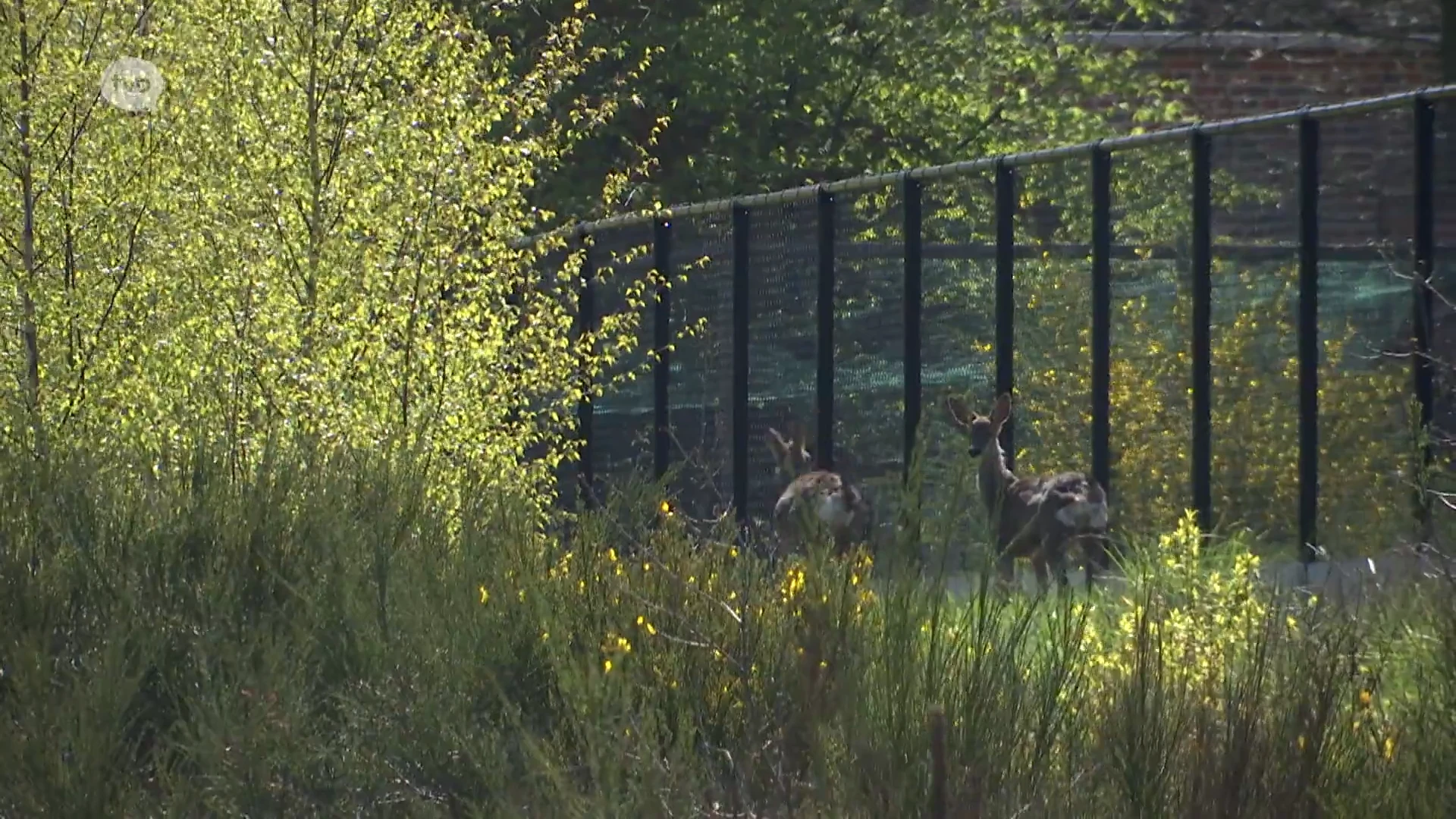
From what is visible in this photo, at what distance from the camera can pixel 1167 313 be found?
994 cm

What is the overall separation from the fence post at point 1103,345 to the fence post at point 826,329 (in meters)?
2.52

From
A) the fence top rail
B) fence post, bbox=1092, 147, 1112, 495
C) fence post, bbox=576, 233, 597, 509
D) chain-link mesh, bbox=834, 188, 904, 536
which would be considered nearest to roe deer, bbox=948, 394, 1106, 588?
fence post, bbox=1092, 147, 1112, 495

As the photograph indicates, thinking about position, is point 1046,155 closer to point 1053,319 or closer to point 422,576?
point 1053,319

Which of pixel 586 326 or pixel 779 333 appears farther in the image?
pixel 586 326

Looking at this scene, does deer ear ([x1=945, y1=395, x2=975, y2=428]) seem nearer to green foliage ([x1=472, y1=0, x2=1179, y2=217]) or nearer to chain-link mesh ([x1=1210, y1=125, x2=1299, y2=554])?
chain-link mesh ([x1=1210, y1=125, x2=1299, y2=554])

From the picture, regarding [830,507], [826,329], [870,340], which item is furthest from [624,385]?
[830,507]

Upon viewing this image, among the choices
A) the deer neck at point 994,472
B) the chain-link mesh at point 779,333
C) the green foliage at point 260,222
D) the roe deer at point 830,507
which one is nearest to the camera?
the deer neck at point 994,472

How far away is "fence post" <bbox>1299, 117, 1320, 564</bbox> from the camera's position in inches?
362

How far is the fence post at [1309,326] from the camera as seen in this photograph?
920cm

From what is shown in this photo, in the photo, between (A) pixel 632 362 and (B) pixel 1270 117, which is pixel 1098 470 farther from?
(A) pixel 632 362

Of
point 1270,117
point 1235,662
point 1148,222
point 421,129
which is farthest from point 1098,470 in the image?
point 1235,662

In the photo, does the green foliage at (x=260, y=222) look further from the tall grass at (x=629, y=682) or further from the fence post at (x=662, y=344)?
the tall grass at (x=629, y=682)

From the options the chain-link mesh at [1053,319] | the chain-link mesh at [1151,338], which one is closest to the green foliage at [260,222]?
the chain-link mesh at [1053,319]

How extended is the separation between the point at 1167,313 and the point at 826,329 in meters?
2.87
